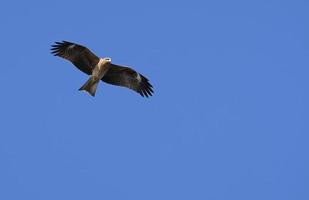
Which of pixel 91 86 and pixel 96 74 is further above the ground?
pixel 96 74

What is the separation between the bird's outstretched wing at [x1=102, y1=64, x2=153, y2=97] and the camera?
16219 millimetres

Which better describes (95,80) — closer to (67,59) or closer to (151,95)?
(67,59)

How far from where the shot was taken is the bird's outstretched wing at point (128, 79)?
16219 mm

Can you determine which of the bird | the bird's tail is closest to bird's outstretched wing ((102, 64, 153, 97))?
the bird

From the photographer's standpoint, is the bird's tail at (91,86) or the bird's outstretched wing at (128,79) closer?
the bird's tail at (91,86)

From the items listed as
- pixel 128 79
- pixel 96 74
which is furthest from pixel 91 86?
pixel 128 79

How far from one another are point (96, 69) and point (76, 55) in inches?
28.6

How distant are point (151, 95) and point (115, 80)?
1185mm

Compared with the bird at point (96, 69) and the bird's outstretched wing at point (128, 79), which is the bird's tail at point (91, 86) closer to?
the bird at point (96, 69)

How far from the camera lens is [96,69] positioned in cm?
1552

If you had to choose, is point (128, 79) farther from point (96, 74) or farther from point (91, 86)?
point (91, 86)

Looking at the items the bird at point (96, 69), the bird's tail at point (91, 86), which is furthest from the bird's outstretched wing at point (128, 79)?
Result: the bird's tail at point (91, 86)

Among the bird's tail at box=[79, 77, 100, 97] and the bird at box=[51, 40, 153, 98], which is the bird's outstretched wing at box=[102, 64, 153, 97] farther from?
the bird's tail at box=[79, 77, 100, 97]

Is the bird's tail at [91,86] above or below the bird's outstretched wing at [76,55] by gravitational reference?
below
